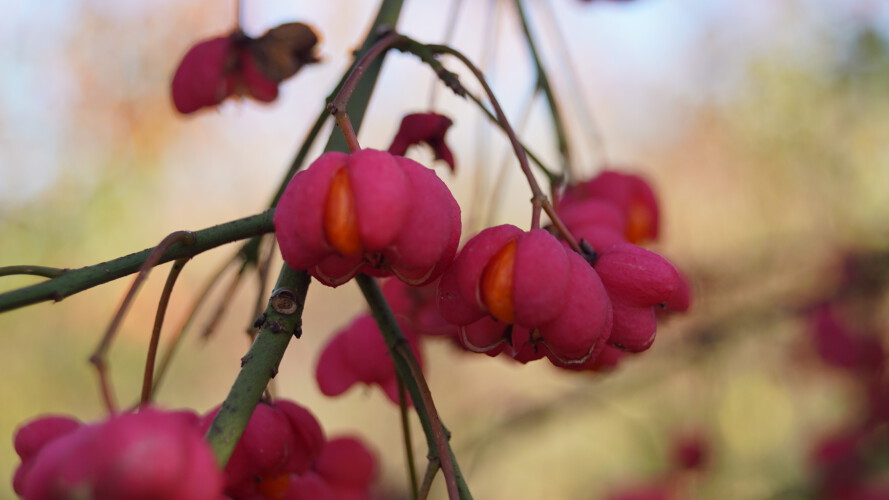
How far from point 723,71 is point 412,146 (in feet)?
8.28

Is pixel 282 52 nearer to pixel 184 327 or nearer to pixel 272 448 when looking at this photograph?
pixel 184 327

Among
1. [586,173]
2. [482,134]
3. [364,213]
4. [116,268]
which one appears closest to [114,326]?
[116,268]

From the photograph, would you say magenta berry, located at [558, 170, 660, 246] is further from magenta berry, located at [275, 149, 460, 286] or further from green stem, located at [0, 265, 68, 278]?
green stem, located at [0, 265, 68, 278]

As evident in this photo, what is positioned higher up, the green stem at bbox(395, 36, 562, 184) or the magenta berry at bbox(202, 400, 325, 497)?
the green stem at bbox(395, 36, 562, 184)

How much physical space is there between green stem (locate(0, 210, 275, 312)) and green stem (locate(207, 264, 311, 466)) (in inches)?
1.7

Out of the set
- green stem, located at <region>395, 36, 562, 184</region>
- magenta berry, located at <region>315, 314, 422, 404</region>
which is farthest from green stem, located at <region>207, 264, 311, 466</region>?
magenta berry, located at <region>315, 314, 422, 404</region>

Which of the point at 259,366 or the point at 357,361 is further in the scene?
the point at 357,361

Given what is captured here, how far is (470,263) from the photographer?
688 mm

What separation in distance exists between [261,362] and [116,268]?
0.40ft

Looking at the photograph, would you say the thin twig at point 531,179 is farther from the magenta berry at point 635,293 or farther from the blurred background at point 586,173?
the blurred background at point 586,173

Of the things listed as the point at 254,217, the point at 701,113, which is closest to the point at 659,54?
the point at 701,113

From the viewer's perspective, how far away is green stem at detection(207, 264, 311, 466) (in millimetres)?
562

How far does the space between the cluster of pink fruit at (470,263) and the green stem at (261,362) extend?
0.9 inches

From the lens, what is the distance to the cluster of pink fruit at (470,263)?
0.63 m
